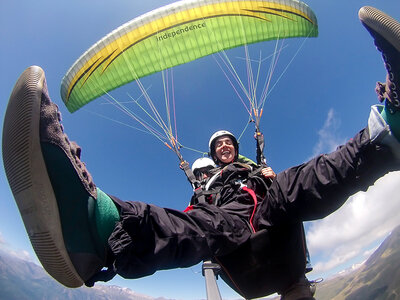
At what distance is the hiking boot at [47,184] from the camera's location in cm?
135

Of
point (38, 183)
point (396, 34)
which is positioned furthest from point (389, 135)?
point (38, 183)

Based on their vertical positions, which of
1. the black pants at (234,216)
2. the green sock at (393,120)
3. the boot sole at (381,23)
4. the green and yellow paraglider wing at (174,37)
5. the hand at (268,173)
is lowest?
the black pants at (234,216)

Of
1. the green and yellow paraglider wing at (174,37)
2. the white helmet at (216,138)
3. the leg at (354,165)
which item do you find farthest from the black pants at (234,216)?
the green and yellow paraglider wing at (174,37)

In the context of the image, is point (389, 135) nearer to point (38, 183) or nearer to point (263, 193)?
point (263, 193)

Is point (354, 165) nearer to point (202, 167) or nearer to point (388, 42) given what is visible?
point (388, 42)

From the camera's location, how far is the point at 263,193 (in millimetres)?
2674

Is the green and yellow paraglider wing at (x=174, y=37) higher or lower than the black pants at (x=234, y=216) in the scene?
higher

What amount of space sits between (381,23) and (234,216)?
174 centimetres

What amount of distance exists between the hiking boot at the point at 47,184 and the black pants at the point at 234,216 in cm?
18

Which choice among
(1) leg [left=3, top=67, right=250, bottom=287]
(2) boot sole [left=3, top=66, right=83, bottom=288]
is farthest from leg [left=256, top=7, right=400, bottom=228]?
(2) boot sole [left=3, top=66, right=83, bottom=288]

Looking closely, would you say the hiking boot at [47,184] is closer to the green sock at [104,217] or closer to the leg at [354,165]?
the green sock at [104,217]

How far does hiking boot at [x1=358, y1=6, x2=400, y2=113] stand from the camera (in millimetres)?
1532

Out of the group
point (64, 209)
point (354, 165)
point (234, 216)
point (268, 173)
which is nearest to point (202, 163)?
point (268, 173)

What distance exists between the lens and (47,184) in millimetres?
1365
